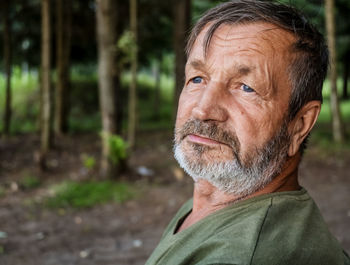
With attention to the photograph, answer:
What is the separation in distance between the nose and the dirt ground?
3484 millimetres

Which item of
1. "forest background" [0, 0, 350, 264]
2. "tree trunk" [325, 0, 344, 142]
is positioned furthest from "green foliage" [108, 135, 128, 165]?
"tree trunk" [325, 0, 344, 142]

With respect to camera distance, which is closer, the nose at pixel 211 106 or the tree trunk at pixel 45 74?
the nose at pixel 211 106

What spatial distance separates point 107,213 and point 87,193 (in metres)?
0.82

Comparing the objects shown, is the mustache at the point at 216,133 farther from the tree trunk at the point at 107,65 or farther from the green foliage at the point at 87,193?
the tree trunk at the point at 107,65

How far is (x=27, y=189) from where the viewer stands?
283 inches

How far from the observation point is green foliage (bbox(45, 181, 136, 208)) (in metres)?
6.51

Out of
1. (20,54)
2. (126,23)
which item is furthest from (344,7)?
(20,54)

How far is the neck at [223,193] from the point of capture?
1619mm

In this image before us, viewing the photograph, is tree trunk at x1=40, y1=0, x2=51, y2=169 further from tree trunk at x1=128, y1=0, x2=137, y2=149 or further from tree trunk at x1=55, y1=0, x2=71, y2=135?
tree trunk at x1=55, y1=0, x2=71, y2=135

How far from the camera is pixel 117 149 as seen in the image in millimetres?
7301

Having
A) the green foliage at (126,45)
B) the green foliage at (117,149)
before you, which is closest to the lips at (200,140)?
the green foliage at (117,149)

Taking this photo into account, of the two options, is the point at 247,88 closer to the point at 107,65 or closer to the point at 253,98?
the point at 253,98

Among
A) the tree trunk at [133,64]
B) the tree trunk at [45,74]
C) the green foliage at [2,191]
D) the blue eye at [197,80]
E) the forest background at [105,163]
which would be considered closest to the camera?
the blue eye at [197,80]

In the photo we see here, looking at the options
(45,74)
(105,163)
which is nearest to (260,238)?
(105,163)
